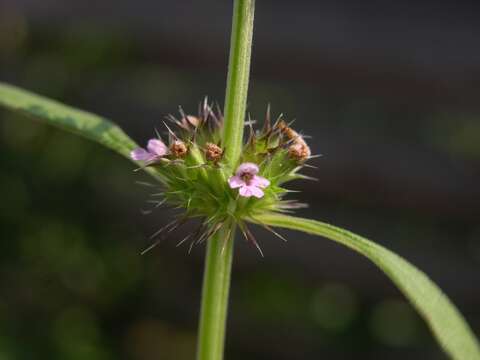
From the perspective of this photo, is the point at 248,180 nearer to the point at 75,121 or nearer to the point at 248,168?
the point at 248,168

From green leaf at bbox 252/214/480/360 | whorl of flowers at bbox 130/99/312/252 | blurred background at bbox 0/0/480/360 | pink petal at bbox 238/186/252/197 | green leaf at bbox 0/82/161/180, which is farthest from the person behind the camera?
blurred background at bbox 0/0/480/360

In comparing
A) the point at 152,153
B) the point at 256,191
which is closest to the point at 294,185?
the point at 152,153

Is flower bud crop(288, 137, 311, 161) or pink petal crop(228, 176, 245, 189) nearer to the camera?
pink petal crop(228, 176, 245, 189)

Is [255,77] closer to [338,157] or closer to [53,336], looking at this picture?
[338,157]

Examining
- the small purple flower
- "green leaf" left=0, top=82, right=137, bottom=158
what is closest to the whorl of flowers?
the small purple flower

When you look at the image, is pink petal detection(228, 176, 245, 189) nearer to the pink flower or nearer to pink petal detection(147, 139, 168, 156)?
the pink flower
